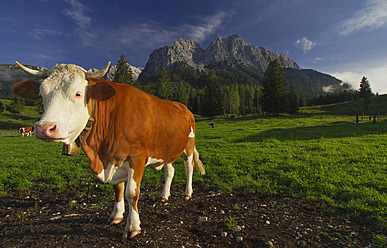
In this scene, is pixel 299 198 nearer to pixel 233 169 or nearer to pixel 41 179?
pixel 233 169

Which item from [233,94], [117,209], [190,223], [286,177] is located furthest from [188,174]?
[233,94]

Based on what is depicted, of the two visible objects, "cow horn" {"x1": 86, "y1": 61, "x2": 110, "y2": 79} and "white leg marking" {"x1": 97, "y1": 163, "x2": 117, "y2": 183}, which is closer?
"cow horn" {"x1": 86, "y1": 61, "x2": 110, "y2": 79}

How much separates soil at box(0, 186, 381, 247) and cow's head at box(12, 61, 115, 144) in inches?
87.7

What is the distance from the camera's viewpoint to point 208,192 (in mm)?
6051

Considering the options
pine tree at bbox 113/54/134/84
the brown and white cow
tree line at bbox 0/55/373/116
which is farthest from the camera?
tree line at bbox 0/55/373/116

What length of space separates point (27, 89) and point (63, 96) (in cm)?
108

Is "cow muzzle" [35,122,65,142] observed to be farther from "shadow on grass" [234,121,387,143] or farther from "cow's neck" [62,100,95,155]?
"shadow on grass" [234,121,387,143]

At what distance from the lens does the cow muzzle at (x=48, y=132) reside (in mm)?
2494

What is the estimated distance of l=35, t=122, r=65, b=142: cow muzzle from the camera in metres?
2.49

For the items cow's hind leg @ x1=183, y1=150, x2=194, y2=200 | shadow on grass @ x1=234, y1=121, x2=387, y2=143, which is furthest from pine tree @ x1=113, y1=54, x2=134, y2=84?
cow's hind leg @ x1=183, y1=150, x2=194, y2=200

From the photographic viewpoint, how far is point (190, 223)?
13.7 ft

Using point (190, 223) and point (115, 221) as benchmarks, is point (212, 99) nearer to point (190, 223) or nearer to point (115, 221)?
point (190, 223)

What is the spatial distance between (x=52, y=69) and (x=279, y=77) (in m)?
56.8

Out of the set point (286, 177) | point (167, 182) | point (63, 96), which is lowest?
point (286, 177)
